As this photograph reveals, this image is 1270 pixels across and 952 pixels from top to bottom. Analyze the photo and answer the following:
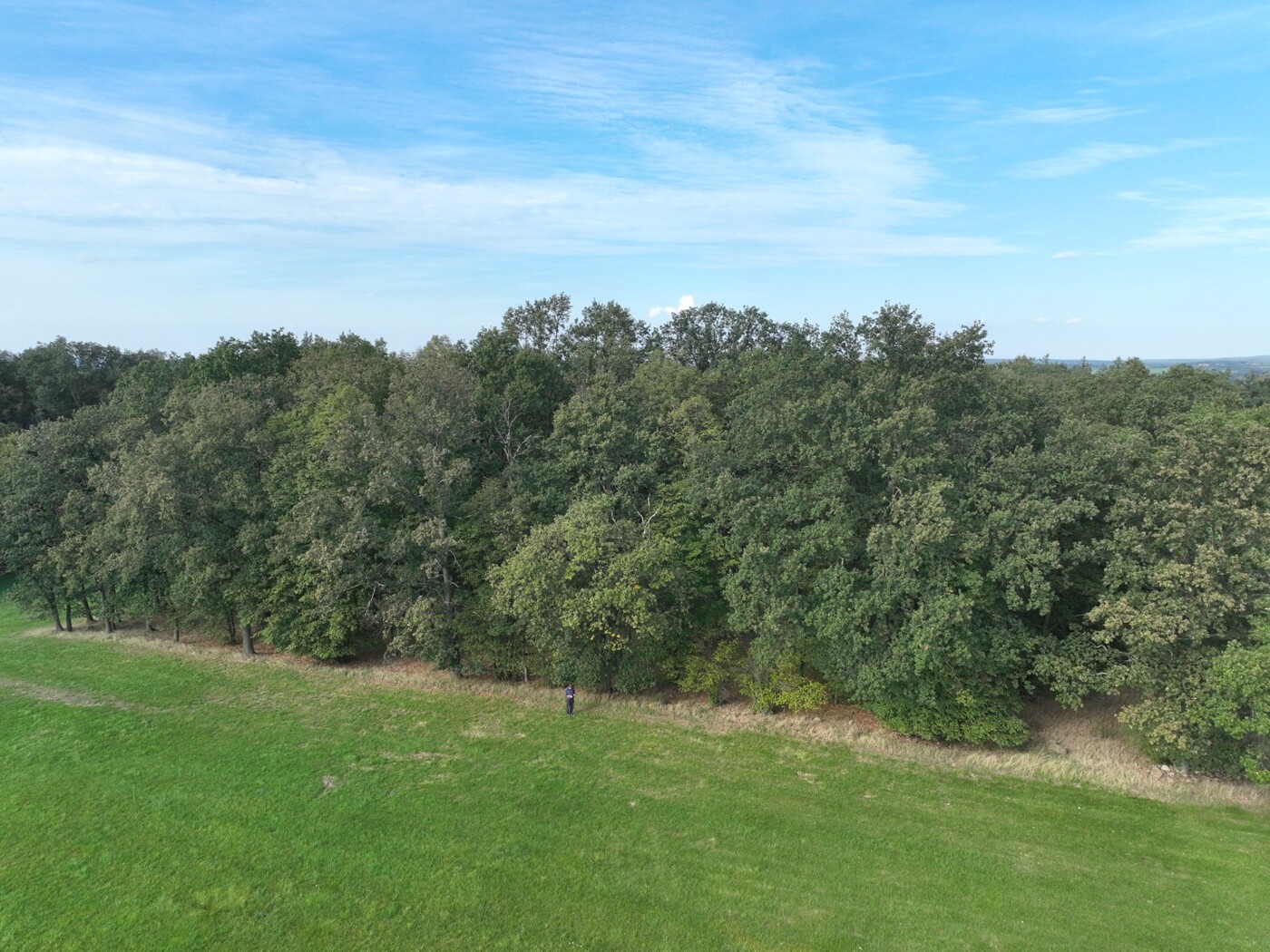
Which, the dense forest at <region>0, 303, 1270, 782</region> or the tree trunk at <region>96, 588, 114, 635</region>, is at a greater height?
the dense forest at <region>0, 303, 1270, 782</region>

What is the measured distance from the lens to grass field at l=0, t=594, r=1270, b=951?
13117 millimetres

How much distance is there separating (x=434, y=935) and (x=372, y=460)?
1839 centimetres

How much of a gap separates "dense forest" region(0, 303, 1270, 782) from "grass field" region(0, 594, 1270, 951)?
3218mm

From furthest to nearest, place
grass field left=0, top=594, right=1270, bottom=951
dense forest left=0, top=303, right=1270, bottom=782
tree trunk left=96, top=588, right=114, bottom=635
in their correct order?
tree trunk left=96, top=588, right=114, bottom=635, dense forest left=0, top=303, right=1270, bottom=782, grass field left=0, top=594, right=1270, bottom=951

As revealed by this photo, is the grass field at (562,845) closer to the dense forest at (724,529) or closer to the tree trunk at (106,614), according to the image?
the dense forest at (724,529)

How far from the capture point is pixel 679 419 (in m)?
27.6

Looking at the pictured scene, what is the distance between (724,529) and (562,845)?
13.1 meters

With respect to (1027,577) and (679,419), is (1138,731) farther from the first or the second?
(679,419)

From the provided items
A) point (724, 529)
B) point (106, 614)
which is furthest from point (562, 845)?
point (106, 614)

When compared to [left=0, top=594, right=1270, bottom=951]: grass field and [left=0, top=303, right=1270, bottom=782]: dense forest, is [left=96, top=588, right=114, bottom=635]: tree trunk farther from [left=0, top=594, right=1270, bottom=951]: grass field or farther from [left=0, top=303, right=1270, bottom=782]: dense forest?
[left=0, top=594, right=1270, bottom=951]: grass field

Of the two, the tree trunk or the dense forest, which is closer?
the dense forest

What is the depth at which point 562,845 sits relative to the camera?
51.8 feet

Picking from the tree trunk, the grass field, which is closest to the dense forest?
the tree trunk

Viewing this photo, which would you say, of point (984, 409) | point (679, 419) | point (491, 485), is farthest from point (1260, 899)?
point (491, 485)
